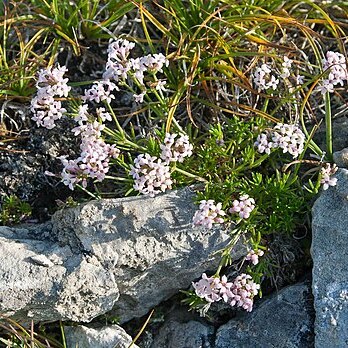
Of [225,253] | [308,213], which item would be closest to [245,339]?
[225,253]

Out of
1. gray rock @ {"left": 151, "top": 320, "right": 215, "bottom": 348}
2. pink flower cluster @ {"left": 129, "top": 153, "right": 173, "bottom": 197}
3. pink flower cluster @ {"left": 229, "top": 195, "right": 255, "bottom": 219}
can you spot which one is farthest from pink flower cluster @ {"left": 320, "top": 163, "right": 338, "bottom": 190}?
gray rock @ {"left": 151, "top": 320, "right": 215, "bottom": 348}

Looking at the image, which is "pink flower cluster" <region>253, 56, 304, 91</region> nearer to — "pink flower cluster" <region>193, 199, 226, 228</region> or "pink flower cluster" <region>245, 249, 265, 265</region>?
"pink flower cluster" <region>193, 199, 226, 228</region>

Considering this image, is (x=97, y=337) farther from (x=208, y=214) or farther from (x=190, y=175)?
(x=190, y=175)

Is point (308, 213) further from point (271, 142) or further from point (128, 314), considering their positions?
point (128, 314)

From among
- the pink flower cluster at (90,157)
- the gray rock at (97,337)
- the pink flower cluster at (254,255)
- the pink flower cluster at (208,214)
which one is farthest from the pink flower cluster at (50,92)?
the pink flower cluster at (254,255)

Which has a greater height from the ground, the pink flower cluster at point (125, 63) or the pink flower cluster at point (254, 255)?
the pink flower cluster at point (125, 63)

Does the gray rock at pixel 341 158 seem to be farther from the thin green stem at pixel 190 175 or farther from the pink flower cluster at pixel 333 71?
the thin green stem at pixel 190 175

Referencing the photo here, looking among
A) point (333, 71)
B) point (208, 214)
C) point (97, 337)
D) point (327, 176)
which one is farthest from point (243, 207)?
point (97, 337)
